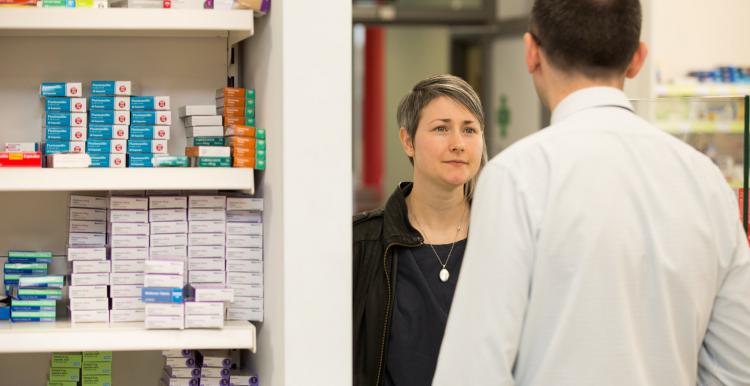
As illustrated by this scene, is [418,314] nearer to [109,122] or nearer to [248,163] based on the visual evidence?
[248,163]

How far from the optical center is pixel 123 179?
2.62 metres

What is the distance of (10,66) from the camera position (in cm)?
302

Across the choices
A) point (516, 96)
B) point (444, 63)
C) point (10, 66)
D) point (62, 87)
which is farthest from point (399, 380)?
point (444, 63)

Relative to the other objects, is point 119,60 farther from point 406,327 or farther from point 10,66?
point 406,327

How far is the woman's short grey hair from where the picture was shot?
2.94m

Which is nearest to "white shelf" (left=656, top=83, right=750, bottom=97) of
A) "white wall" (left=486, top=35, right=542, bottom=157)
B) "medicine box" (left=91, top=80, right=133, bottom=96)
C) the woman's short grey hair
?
"white wall" (left=486, top=35, right=542, bottom=157)

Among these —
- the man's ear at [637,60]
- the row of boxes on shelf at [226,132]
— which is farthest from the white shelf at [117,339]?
the man's ear at [637,60]

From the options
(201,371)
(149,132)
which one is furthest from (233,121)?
(201,371)

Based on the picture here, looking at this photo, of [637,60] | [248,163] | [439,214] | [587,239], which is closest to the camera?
[587,239]

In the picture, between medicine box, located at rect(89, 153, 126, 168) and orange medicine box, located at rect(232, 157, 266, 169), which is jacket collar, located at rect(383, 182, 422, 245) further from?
medicine box, located at rect(89, 153, 126, 168)

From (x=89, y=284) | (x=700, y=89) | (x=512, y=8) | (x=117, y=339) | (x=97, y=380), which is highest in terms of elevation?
(x=512, y=8)

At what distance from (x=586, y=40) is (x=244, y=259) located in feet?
4.36

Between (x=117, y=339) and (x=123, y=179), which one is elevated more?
(x=123, y=179)

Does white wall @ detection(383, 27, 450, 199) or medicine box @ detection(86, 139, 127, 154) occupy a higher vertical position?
white wall @ detection(383, 27, 450, 199)
